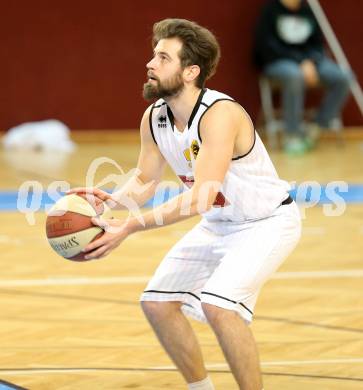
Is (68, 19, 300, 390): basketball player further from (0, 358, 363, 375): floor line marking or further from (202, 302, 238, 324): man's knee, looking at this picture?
(0, 358, 363, 375): floor line marking

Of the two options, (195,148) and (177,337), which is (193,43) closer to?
(195,148)

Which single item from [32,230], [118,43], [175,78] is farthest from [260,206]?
[118,43]

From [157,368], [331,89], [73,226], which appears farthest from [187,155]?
[331,89]

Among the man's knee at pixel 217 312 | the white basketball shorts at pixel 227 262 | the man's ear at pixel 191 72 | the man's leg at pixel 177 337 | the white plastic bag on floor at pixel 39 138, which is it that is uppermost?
the man's ear at pixel 191 72

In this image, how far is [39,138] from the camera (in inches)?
533

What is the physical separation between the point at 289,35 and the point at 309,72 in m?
0.56

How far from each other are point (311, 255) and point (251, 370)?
3.56m

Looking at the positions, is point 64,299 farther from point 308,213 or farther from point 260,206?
point 308,213

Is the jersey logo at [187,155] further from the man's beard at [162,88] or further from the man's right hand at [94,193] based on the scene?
the man's right hand at [94,193]

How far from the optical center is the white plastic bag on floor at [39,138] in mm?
13531

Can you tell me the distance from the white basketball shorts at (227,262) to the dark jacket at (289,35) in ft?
27.4

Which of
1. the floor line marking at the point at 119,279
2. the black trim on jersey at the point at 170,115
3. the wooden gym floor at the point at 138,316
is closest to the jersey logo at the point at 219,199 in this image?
the black trim on jersey at the point at 170,115

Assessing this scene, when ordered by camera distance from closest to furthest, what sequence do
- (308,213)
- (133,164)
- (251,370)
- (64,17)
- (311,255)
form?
(251,370) < (311,255) < (308,213) < (133,164) < (64,17)

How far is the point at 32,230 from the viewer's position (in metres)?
8.85
